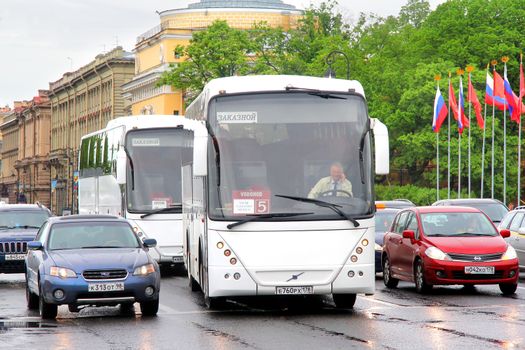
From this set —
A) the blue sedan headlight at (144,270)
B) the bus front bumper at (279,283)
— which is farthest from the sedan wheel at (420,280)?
the blue sedan headlight at (144,270)

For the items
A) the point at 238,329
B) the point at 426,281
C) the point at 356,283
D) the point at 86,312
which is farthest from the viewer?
the point at 426,281

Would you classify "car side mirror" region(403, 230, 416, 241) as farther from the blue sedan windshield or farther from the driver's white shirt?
the blue sedan windshield

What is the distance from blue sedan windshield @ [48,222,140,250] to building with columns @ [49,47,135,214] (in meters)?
103

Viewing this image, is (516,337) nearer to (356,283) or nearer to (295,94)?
(356,283)

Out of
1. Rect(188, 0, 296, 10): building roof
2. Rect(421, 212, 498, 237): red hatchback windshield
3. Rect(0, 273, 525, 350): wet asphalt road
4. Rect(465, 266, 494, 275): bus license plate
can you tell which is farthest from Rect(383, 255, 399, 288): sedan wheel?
Rect(188, 0, 296, 10): building roof

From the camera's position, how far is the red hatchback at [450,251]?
22914mm

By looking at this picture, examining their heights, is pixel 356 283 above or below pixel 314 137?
below

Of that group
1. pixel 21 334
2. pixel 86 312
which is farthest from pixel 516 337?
pixel 86 312

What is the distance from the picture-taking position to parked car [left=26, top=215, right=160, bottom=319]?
1880cm

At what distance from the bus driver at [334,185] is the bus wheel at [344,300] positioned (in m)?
1.92

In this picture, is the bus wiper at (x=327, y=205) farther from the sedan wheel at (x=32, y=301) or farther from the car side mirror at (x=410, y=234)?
the car side mirror at (x=410, y=234)

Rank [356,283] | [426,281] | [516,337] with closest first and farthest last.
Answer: [516,337], [356,283], [426,281]

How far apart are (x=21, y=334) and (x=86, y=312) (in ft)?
12.0

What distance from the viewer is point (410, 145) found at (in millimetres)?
74938
